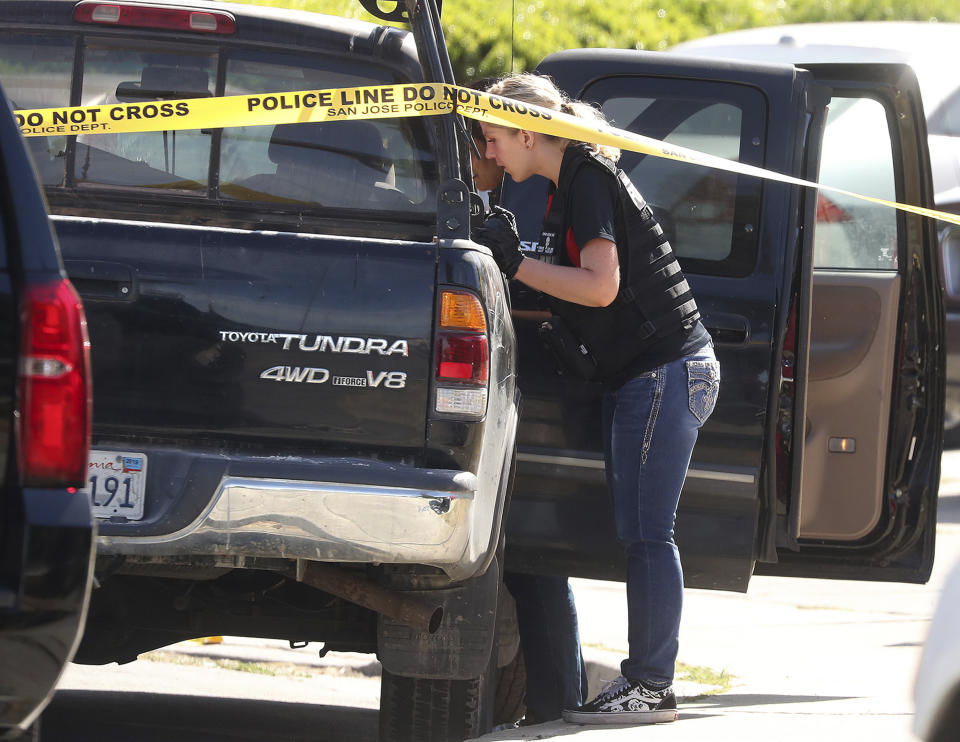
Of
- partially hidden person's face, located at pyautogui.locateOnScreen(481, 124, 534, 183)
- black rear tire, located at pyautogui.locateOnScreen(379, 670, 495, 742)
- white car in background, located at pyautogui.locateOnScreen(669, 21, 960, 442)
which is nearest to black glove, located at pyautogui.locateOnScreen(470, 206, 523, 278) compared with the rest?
partially hidden person's face, located at pyautogui.locateOnScreen(481, 124, 534, 183)

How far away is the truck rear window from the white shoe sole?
164 cm

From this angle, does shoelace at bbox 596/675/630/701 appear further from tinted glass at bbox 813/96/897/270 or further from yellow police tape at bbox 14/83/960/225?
tinted glass at bbox 813/96/897/270

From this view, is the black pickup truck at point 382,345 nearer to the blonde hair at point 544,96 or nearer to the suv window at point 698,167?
the suv window at point 698,167

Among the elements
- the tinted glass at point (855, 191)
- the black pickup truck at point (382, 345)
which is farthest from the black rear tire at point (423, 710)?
the tinted glass at point (855, 191)

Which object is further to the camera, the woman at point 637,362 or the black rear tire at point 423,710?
the woman at point 637,362

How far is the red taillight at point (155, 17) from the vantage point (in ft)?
13.1

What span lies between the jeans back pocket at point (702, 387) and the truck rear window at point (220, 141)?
1003 millimetres

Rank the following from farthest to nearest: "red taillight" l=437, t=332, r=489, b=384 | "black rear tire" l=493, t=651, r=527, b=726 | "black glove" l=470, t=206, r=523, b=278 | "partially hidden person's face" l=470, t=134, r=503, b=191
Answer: "black rear tire" l=493, t=651, r=527, b=726, "partially hidden person's face" l=470, t=134, r=503, b=191, "black glove" l=470, t=206, r=523, b=278, "red taillight" l=437, t=332, r=489, b=384

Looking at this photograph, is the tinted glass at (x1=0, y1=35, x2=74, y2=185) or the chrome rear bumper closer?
the chrome rear bumper

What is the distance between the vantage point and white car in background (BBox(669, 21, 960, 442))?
29.0 ft

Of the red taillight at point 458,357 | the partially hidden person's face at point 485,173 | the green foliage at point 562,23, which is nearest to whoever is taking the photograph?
the red taillight at point 458,357

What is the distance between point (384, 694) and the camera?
13.5 feet

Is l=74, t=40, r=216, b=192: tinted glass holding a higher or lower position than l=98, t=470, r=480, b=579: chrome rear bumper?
higher

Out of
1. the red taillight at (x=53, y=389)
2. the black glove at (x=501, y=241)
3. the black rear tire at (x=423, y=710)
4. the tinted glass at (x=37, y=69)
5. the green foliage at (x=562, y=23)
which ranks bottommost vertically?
the black rear tire at (x=423, y=710)
